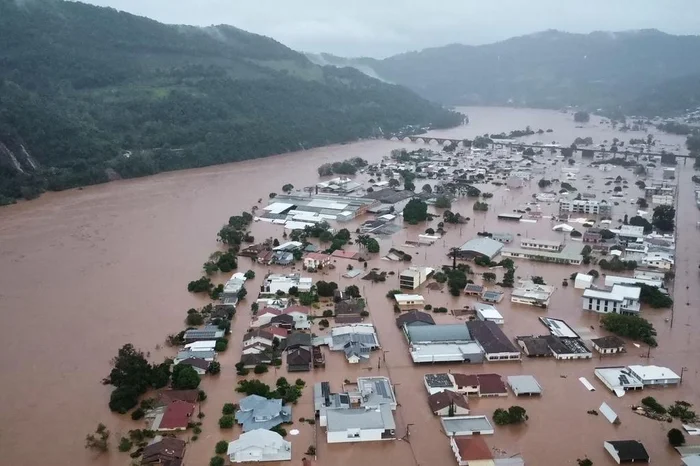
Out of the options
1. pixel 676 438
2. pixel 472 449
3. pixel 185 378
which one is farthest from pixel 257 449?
pixel 676 438

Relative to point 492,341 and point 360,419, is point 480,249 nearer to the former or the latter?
point 492,341

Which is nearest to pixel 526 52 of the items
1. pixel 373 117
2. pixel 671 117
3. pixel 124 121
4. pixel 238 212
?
pixel 671 117

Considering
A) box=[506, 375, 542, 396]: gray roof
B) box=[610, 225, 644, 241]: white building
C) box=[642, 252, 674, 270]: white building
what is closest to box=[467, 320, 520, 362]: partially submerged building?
box=[506, 375, 542, 396]: gray roof

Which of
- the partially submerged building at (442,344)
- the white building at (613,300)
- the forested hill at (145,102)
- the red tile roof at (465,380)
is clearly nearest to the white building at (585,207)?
the white building at (613,300)

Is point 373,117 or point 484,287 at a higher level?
point 373,117

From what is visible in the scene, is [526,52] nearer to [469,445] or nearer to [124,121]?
[124,121]

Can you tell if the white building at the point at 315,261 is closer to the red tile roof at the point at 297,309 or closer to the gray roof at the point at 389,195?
the red tile roof at the point at 297,309
